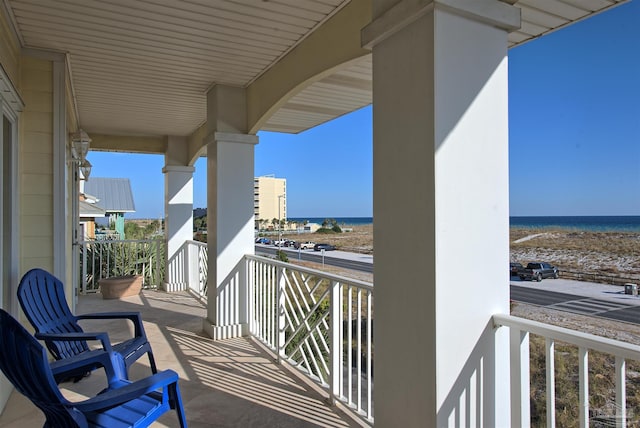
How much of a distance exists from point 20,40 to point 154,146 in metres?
4.27

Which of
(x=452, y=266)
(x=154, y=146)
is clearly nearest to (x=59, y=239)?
(x=452, y=266)

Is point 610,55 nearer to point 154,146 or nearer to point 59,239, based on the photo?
point 154,146

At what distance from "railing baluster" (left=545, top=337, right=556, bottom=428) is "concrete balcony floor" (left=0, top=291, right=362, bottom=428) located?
1.36 meters

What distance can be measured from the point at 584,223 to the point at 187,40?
448 inches

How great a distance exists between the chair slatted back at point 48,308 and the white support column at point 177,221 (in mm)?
4345

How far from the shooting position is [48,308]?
2.82 metres

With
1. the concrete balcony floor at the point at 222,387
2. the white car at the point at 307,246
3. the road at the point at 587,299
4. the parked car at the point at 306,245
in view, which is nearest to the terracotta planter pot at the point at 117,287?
the concrete balcony floor at the point at 222,387

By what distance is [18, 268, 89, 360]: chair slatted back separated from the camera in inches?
101

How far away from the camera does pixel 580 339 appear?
1.32 metres

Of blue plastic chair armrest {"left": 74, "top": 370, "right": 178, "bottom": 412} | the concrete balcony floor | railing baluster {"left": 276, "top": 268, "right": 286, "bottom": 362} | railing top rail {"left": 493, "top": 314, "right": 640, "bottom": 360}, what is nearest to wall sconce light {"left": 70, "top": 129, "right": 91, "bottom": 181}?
the concrete balcony floor

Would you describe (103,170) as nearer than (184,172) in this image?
No

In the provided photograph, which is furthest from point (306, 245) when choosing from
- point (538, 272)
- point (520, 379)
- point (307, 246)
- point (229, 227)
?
point (520, 379)

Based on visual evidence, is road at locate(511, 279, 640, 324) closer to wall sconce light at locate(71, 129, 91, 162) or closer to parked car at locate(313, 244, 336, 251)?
wall sconce light at locate(71, 129, 91, 162)

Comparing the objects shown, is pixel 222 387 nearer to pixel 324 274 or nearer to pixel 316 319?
pixel 316 319
